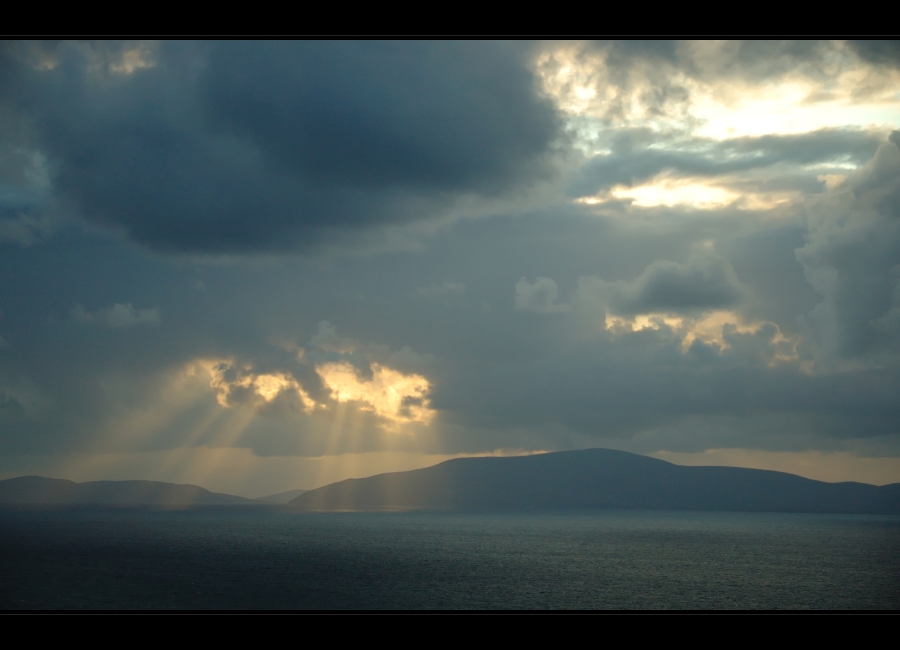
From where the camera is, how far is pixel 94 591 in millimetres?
62062

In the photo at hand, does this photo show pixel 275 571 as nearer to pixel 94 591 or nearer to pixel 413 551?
pixel 94 591
